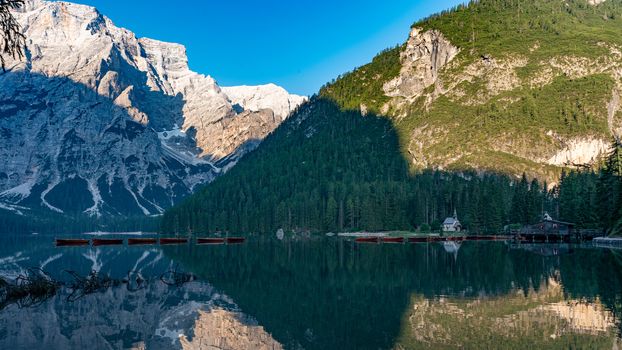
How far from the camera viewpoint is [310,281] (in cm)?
5591

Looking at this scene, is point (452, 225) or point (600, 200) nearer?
point (600, 200)

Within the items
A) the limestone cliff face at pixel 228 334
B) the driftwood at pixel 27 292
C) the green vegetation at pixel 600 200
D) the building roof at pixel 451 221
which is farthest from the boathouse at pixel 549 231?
the driftwood at pixel 27 292

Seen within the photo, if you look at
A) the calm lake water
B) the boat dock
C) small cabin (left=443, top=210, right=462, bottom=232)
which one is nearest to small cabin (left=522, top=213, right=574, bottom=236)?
the boat dock

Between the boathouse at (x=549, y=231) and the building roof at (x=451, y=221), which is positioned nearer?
the boathouse at (x=549, y=231)

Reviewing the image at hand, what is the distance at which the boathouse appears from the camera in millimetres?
137375

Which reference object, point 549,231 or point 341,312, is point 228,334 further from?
point 549,231

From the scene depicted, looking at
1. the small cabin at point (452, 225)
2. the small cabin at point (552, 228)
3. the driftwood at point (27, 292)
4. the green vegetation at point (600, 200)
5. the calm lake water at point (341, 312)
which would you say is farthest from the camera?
the small cabin at point (452, 225)

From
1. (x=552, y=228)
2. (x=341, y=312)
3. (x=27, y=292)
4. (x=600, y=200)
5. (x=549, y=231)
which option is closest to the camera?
(x=341, y=312)

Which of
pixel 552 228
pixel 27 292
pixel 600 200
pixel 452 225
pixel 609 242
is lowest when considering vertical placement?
pixel 27 292

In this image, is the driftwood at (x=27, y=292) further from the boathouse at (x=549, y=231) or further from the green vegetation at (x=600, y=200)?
the boathouse at (x=549, y=231)

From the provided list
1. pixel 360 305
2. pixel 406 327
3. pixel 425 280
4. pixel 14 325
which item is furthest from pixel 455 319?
pixel 14 325

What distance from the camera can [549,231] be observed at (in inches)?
5551

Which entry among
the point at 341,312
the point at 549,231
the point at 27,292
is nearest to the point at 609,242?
the point at 549,231

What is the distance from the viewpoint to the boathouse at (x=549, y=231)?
137375mm
